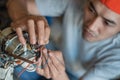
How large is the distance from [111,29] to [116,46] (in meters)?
0.09

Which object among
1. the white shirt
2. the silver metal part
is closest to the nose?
the white shirt

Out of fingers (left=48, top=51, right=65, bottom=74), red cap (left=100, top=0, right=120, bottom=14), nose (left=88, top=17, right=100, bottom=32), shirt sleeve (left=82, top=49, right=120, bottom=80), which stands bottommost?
shirt sleeve (left=82, top=49, right=120, bottom=80)

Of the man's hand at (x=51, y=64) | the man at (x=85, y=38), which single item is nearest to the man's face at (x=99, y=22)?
the man at (x=85, y=38)

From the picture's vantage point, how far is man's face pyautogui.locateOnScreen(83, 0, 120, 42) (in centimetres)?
91

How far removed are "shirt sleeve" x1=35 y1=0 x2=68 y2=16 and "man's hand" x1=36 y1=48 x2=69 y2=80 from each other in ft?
1.01

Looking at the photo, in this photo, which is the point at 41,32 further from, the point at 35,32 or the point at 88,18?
the point at 88,18

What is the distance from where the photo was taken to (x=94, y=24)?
3.12 ft

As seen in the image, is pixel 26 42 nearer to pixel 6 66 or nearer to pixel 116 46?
pixel 6 66

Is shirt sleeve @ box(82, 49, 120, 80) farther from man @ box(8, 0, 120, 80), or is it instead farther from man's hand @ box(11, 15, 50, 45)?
man's hand @ box(11, 15, 50, 45)

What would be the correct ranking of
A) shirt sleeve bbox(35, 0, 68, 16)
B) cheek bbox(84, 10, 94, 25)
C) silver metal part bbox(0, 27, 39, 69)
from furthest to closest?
shirt sleeve bbox(35, 0, 68, 16), cheek bbox(84, 10, 94, 25), silver metal part bbox(0, 27, 39, 69)

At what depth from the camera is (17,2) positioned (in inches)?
48.7

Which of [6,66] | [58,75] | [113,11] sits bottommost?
[58,75]

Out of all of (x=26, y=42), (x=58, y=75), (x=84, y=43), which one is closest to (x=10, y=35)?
(x=26, y=42)

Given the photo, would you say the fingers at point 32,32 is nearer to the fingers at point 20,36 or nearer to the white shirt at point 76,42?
the fingers at point 20,36
